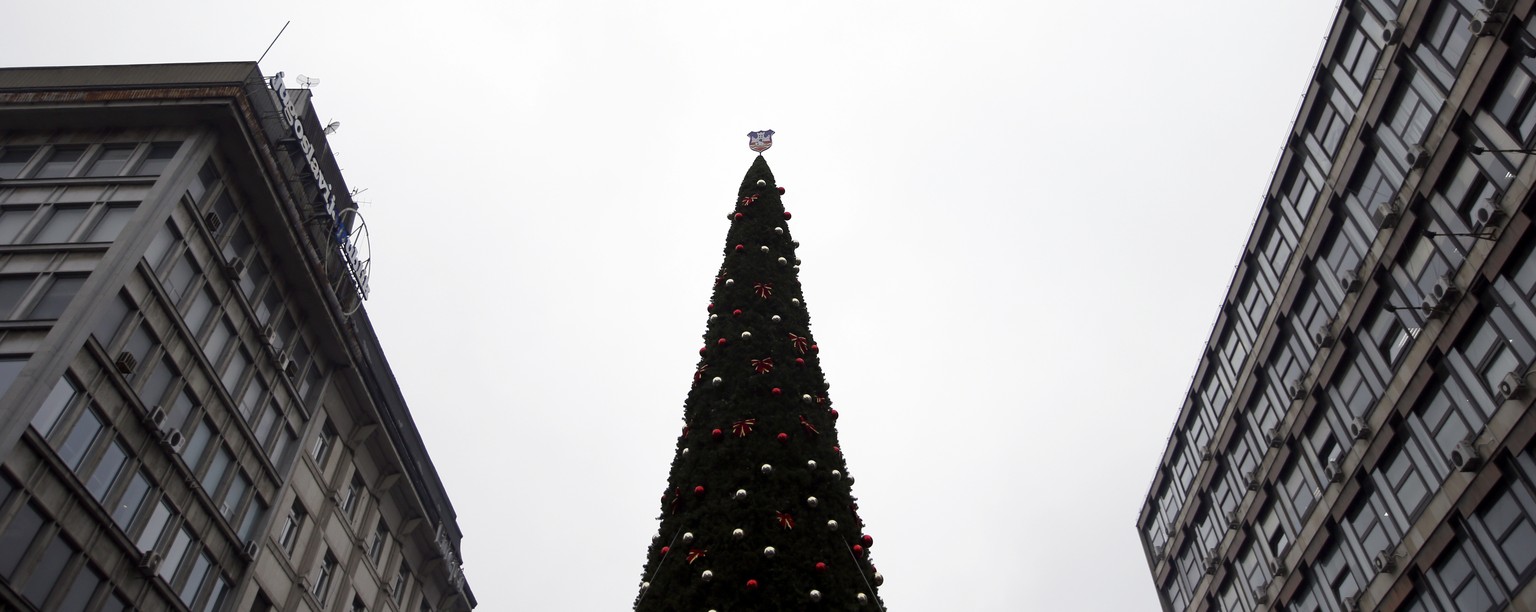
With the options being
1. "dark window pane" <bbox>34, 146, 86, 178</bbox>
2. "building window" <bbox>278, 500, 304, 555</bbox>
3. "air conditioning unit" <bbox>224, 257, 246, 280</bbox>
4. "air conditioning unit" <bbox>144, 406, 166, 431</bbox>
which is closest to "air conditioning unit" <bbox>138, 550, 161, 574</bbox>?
"air conditioning unit" <bbox>144, 406, 166, 431</bbox>

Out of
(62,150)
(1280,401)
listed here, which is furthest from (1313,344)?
(62,150)

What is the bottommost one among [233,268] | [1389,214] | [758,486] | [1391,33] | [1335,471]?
[758,486]

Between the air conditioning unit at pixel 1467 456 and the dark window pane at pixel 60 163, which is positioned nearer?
the air conditioning unit at pixel 1467 456

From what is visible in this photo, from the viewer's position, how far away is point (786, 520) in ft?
46.2

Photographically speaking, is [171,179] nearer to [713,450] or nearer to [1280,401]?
[713,450]

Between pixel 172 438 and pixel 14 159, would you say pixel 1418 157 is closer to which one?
pixel 172 438

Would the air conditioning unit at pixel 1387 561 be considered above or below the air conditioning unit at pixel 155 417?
below

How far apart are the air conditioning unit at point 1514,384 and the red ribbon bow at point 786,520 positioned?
23.0 metres

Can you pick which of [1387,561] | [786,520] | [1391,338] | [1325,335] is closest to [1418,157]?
[1391,338]

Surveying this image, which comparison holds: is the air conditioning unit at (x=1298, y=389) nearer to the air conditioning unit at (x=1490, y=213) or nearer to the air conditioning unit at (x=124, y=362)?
the air conditioning unit at (x=1490, y=213)

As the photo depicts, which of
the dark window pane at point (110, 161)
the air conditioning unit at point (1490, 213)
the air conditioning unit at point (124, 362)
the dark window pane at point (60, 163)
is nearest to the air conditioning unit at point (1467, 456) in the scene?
the air conditioning unit at point (1490, 213)

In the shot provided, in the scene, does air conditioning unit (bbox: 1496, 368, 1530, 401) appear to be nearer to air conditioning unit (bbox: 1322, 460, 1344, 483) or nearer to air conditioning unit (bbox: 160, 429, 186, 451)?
air conditioning unit (bbox: 1322, 460, 1344, 483)

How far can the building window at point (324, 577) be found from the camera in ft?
127

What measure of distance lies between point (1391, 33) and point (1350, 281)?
813 cm
